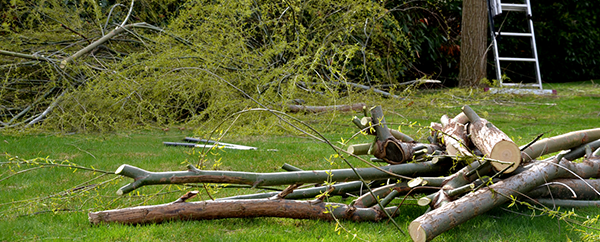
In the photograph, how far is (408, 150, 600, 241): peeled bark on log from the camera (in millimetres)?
2463

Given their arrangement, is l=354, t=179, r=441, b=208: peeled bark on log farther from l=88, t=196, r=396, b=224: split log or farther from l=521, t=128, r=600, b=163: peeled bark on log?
l=521, t=128, r=600, b=163: peeled bark on log

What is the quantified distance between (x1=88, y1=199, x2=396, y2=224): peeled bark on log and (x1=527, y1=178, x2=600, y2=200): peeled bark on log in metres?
0.97

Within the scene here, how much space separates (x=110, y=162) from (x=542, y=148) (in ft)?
11.5

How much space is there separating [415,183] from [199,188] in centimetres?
155

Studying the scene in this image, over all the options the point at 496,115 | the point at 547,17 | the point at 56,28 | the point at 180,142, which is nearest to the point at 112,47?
the point at 56,28

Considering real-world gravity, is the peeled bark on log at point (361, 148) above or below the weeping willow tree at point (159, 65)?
below

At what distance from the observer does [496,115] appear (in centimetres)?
778

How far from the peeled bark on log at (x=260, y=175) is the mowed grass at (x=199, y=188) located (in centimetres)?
14

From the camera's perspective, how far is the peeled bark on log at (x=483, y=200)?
8.08ft

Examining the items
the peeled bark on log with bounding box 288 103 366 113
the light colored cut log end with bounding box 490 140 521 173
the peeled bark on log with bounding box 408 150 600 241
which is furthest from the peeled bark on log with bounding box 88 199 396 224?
the peeled bark on log with bounding box 288 103 366 113

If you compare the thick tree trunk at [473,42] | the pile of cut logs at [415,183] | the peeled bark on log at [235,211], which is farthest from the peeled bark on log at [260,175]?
the thick tree trunk at [473,42]

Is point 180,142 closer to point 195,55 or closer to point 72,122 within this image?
point 195,55

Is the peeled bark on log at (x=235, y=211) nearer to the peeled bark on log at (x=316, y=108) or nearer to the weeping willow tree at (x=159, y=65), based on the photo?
the weeping willow tree at (x=159, y=65)

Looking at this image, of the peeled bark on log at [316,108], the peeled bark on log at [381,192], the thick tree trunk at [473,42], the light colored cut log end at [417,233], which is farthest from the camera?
the thick tree trunk at [473,42]
